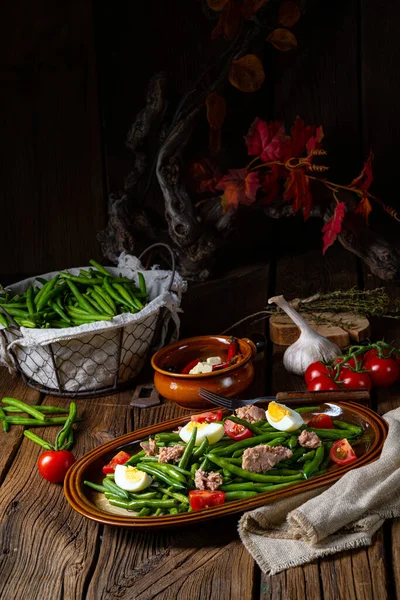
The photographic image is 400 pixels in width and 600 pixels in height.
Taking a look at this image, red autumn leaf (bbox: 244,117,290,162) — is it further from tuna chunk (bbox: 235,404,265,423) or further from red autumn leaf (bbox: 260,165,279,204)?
tuna chunk (bbox: 235,404,265,423)

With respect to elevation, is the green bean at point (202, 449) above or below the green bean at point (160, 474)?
above

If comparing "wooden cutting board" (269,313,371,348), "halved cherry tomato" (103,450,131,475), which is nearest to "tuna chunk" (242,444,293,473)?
"halved cherry tomato" (103,450,131,475)

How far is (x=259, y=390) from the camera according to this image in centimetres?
Answer: 319

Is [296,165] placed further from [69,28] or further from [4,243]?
[4,243]

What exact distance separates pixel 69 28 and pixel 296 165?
1.42 m

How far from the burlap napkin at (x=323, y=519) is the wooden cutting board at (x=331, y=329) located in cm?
116

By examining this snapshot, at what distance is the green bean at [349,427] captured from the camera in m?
2.50

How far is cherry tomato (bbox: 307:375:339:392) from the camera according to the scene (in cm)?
291

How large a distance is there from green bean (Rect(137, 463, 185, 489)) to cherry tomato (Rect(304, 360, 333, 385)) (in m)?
0.88

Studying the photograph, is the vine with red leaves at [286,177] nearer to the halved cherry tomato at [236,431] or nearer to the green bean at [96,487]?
the halved cherry tomato at [236,431]

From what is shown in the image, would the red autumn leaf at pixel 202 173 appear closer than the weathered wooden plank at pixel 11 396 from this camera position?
No

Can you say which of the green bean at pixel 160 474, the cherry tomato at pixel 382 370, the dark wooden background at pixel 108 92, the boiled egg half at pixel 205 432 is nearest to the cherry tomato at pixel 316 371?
the cherry tomato at pixel 382 370

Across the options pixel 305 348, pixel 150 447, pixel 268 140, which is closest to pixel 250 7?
pixel 268 140

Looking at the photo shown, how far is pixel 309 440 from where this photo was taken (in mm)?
2395
